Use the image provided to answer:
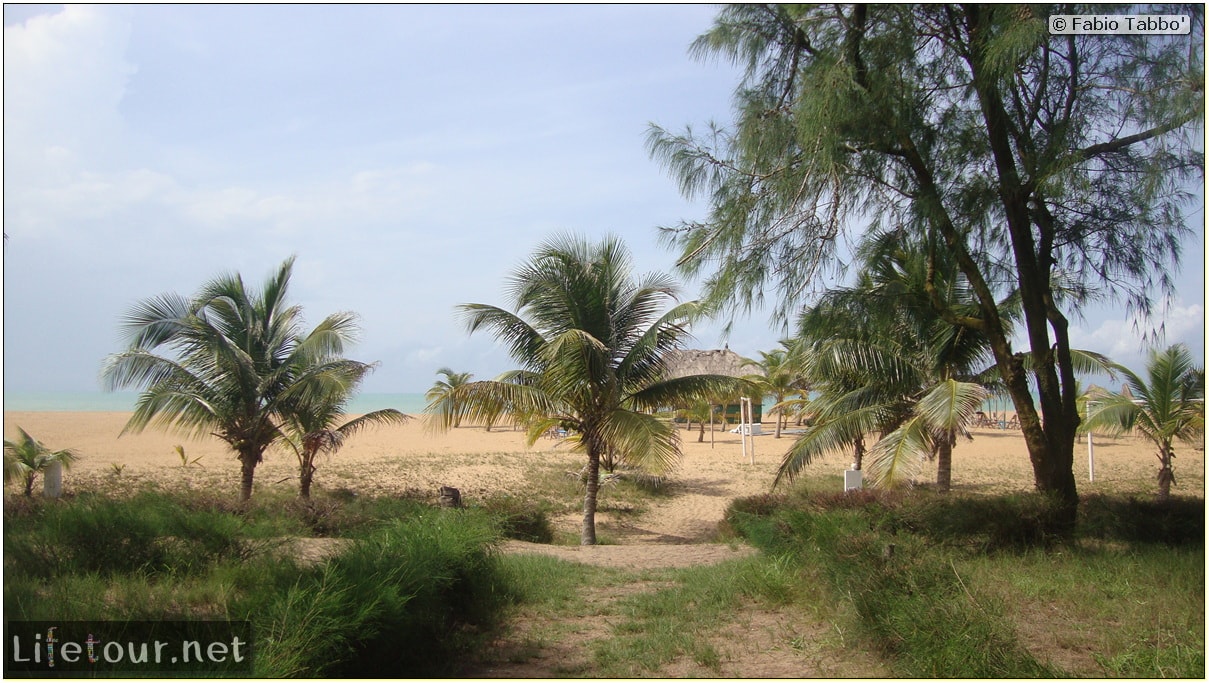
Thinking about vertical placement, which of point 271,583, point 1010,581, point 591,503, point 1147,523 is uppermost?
point 271,583

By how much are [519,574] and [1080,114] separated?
7.42 metres

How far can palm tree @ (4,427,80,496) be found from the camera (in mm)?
8619

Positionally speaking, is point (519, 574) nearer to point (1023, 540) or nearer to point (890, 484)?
point (890, 484)

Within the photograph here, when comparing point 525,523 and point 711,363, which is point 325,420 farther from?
point 711,363

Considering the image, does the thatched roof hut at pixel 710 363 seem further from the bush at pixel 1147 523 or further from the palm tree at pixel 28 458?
the palm tree at pixel 28 458

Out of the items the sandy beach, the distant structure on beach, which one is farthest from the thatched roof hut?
the sandy beach

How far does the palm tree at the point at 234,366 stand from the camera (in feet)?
40.3

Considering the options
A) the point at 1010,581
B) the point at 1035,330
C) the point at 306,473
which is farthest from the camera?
the point at 306,473

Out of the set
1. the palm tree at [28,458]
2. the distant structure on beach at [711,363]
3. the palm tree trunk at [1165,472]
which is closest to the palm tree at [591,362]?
the palm tree at [28,458]

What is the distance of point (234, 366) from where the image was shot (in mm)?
12914

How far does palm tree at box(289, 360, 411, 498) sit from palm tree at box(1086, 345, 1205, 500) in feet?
44.1

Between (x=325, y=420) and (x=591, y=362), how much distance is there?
5.23 meters

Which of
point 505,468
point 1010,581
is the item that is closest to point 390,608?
point 1010,581

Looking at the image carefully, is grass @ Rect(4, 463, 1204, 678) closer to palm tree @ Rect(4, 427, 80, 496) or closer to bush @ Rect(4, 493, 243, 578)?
bush @ Rect(4, 493, 243, 578)
